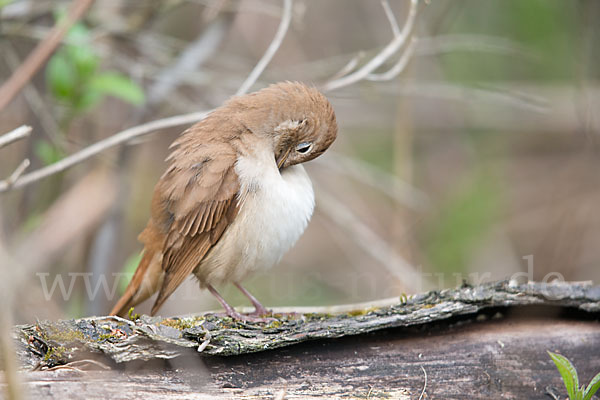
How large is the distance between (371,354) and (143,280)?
1.54 metres

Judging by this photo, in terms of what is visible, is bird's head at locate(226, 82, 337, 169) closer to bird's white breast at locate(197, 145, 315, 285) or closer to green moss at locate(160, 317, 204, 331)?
bird's white breast at locate(197, 145, 315, 285)

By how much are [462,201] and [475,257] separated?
0.74 metres

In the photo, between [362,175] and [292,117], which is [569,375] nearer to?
[292,117]

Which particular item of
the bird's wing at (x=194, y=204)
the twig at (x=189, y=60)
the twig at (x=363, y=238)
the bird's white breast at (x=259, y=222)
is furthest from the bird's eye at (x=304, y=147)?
the twig at (x=189, y=60)

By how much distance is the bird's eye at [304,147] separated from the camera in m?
3.85

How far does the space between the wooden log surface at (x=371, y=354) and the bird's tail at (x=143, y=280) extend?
0.95m

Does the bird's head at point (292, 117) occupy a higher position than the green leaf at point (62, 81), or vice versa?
the green leaf at point (62, 81)

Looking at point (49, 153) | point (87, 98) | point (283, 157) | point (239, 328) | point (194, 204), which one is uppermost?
point (87, 98)

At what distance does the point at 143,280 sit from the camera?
381 centimetres

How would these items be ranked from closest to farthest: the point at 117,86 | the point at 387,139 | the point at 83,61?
A: the point at 117,86
the point at 83,61
the point at 387,139

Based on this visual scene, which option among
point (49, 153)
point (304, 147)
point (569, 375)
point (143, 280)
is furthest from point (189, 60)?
point (569, 375)

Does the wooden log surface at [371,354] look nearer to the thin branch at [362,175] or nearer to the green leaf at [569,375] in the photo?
the green leaf at [569,375]

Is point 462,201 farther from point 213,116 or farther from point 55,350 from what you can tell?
point 55,350

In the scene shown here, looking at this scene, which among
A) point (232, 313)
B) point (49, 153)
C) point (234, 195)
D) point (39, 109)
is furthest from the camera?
point (39, 109)
